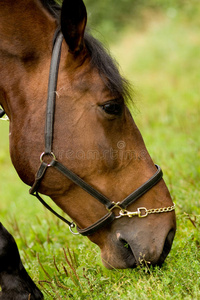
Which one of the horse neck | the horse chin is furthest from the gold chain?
Answer: the horse neck

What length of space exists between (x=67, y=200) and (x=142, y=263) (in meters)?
0.62

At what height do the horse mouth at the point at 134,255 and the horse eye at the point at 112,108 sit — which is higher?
the horse eye at the point at 112,108

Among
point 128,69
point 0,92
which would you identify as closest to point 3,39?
point 0,92

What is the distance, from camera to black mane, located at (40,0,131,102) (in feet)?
8.16

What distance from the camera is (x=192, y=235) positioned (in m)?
2.96

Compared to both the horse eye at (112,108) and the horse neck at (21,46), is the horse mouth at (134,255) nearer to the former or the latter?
the horse eye at (112,108)

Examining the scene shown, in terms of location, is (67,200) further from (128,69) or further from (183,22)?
(183,22)

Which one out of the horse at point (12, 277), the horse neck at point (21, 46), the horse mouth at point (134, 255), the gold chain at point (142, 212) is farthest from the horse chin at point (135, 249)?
the horse neck at point (21, 46)

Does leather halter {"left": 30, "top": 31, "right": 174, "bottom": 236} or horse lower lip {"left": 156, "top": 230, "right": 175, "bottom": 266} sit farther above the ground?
leather halter {"left": 30, "top": 31, "right": 174, "bottom": 236}

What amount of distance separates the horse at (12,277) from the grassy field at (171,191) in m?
0.18

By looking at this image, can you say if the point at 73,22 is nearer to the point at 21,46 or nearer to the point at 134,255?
the point at 21,46

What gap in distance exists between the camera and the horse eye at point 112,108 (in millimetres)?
2469

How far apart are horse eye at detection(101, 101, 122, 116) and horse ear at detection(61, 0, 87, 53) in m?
0.41

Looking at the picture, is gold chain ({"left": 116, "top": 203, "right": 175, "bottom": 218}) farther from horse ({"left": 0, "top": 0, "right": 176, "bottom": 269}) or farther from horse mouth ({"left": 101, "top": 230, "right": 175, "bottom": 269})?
horse mouth ({"left": 101, "top": 230, "right": 175, "bottom": 269})
